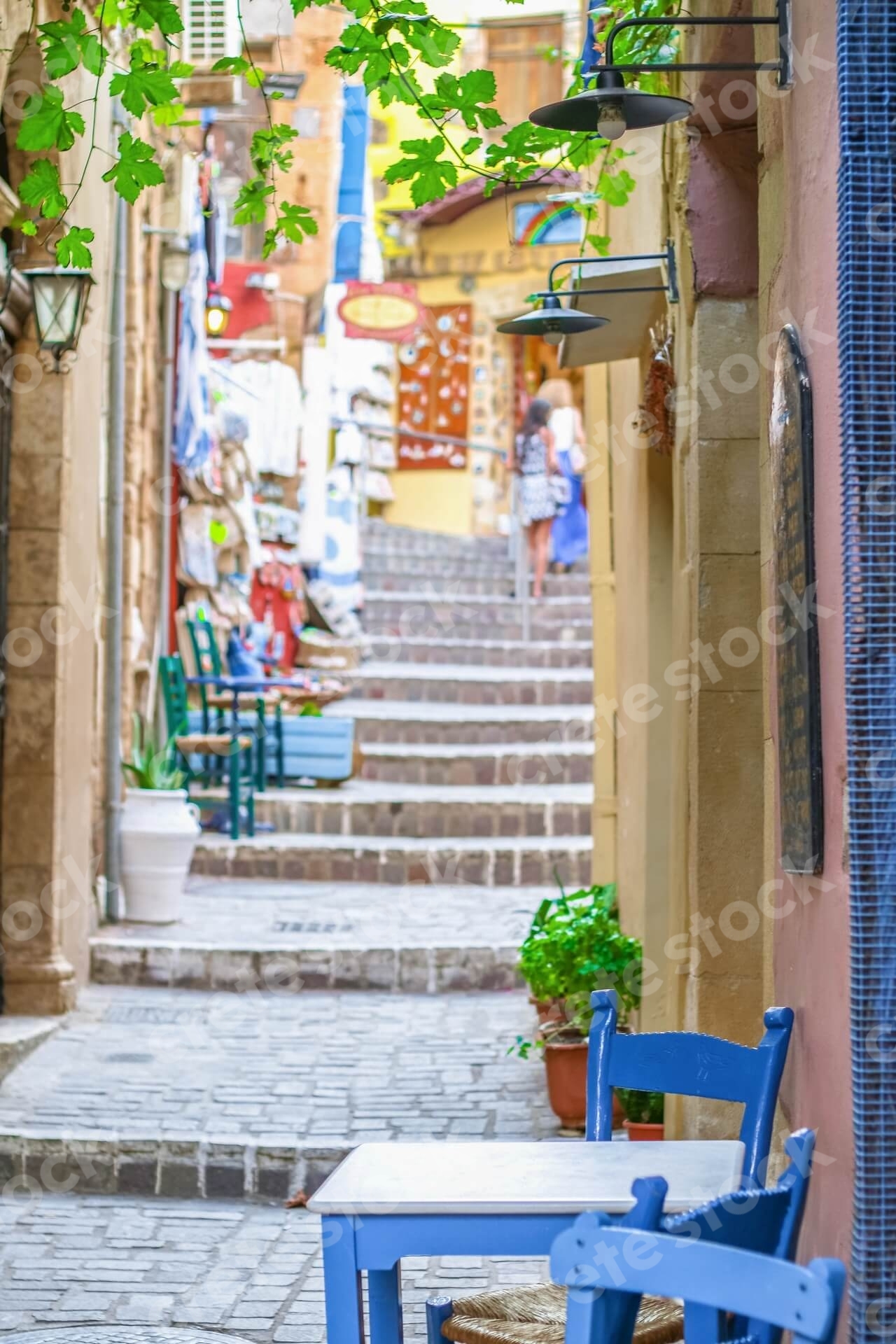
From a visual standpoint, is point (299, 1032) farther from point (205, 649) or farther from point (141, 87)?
point (205, 649)

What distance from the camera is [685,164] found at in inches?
183

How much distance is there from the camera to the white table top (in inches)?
96.1

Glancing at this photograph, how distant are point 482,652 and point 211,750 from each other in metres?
5.43

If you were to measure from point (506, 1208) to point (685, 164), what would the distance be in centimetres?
314

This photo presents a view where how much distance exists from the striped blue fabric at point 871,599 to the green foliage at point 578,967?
3692 mm

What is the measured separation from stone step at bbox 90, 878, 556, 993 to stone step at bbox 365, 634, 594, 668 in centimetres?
650

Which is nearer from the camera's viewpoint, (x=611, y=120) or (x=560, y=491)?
(x=611, y=120)

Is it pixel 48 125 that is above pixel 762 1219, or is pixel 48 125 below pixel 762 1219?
above

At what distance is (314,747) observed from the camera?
38.0 feet

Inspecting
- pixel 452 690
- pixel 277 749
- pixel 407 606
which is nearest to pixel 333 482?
pixel 407 606

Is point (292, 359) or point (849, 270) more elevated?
Result: point (292, 359)

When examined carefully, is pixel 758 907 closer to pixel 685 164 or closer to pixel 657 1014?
pixel 657 1014

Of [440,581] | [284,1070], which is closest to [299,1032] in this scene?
[284,1070]

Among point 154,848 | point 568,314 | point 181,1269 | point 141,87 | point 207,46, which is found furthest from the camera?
point 207,46
